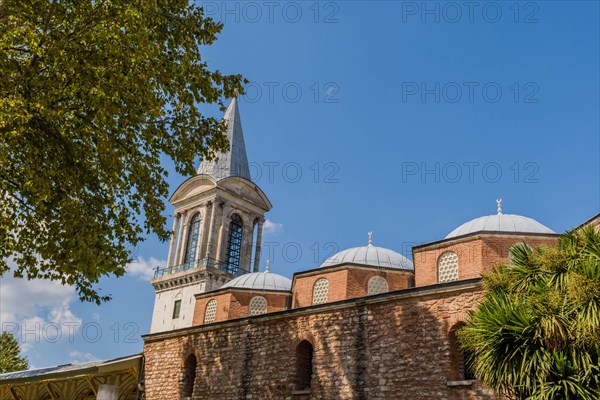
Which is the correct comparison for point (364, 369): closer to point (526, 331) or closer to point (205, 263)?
point (526, 331)

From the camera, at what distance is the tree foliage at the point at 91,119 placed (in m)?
10.0

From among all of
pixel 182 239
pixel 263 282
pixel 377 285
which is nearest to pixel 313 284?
pixel 377 285

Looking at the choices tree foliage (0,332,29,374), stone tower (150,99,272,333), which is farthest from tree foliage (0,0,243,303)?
tree foliage (0,332,29,374)

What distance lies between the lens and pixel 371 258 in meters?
21.6

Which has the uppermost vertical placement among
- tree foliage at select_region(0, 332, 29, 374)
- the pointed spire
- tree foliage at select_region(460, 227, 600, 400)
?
the pointed spire

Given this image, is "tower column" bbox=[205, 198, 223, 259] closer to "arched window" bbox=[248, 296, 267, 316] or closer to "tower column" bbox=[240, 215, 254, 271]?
"tower column" bbox=[240, 215, 254, 271]

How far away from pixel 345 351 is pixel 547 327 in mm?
6707

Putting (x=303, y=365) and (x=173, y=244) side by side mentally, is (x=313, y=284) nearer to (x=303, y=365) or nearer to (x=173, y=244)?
(x=303, y=365)

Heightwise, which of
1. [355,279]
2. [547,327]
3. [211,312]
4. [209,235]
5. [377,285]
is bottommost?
[547,327]

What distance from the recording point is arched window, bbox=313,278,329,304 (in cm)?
2062

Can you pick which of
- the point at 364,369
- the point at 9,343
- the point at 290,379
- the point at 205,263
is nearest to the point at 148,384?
the point at 290,379

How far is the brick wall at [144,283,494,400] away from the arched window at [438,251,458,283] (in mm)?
4606

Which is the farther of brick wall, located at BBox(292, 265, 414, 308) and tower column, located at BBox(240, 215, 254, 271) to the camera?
tower column, located at BBox(240, 215, 254, 271)

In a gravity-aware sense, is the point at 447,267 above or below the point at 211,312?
above
